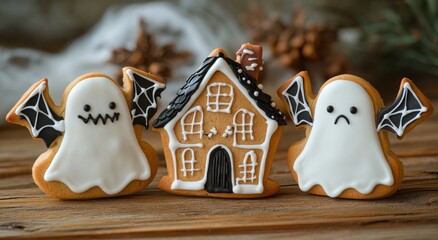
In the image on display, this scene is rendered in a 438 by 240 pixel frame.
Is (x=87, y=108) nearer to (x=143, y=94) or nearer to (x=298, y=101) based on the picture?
(x=143, y=94)

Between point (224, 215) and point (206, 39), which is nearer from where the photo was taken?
point (224, 215)

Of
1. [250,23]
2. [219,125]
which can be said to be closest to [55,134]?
[219,125]

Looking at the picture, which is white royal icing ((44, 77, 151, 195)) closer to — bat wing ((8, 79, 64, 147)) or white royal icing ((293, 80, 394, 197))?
bat wing ((8, 79, 64, 147))

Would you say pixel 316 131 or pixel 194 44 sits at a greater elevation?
pixel 194 44

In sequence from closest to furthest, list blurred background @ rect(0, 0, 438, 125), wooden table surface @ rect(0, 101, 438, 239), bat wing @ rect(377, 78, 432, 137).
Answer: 1. wooden table surface @ rect(0, 101, 438, 239)
2. bat wing @ rect(377, 78, 432, 137)
3. blurred background @ rect(0, 0, 438, 125)

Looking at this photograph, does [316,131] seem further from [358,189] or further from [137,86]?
[137,86]

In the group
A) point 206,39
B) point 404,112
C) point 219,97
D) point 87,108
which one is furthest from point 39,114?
point 206,39

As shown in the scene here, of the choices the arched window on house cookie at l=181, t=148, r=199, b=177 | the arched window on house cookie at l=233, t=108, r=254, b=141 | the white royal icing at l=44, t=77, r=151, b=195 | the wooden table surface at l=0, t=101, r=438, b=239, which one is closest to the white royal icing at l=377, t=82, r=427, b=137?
the wooden table surface at l=0, t=101, r=438, b=239
